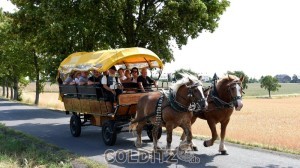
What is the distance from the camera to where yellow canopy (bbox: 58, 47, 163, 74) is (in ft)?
37.3

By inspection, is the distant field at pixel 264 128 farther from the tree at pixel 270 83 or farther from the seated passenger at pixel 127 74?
the tree at pixel 270 83

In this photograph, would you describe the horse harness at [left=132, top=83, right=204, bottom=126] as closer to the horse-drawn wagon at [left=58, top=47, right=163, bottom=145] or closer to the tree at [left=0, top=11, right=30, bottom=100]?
the horse-drawn wagon at [left=58, top=47, right=163, bottom=145]

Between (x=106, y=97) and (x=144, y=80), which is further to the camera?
(x=144, y=80)

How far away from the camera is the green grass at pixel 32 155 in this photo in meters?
9.07

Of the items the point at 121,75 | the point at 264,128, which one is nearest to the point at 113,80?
the point at 121,75

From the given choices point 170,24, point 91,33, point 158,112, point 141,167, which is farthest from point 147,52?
point 91,33

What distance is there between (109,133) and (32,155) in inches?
96.8

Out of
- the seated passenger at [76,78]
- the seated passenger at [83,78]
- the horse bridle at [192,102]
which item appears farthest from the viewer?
the seated passenger at [76,78]

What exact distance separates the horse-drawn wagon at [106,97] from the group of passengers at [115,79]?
20cm

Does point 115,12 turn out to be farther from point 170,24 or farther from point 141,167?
point 141,167

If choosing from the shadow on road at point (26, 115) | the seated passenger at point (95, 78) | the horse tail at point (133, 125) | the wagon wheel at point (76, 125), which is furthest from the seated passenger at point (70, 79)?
the shadow on road at point (26, 115)

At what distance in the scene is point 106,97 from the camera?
1139cm

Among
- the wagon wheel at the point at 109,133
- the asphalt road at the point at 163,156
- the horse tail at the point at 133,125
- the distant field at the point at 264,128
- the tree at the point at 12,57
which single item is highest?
the tree at the point at 12,57

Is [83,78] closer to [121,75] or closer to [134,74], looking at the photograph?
[121,75]
